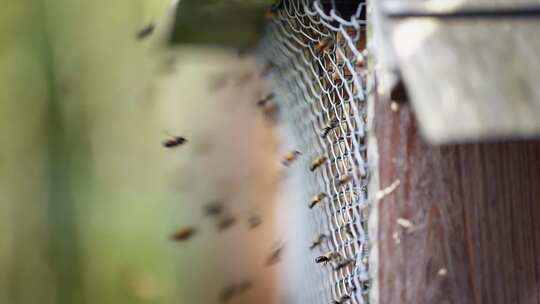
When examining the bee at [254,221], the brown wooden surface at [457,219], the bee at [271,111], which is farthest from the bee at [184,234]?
the brown wooden surface at [457,219]

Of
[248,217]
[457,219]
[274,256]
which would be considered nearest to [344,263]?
[457,219]

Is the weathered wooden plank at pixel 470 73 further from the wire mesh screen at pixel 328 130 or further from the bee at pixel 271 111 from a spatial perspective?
the bee at pixel 271 111

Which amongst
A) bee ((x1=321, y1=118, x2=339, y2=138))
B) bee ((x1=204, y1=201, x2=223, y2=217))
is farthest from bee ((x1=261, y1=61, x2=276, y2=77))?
bee ((x1=321, y1=118, x2=339, y2=138))

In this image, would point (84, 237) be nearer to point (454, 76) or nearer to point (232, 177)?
point (232, 177)

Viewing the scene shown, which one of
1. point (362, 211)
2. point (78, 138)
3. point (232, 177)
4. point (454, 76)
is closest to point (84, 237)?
point (78, 138)

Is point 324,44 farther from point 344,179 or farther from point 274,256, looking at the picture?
→ point 274,256

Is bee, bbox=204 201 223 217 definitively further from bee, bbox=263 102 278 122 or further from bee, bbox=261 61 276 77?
bee, bbox=261 61 276 77
